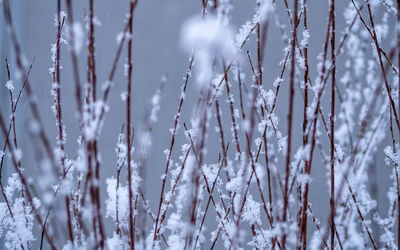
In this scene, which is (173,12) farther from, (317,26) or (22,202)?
(22,202)

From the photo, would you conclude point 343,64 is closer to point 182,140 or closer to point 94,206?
point 182,140

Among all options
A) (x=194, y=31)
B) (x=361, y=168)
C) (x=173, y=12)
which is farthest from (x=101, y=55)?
(x=361, y=168)

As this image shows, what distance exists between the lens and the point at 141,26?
1.33m

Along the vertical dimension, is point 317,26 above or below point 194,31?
above

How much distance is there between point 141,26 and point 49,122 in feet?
1.71

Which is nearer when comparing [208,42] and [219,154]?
[208,42]

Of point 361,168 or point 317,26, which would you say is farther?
point 317,26

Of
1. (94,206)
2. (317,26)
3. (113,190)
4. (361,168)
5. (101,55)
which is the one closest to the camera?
(94,206)

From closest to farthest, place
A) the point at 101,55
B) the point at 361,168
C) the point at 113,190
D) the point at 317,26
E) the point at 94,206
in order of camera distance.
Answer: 1. the point at 94,206
2. the point at 361,168
3. the point at 113,190
4. the point at 317,26
5. the point at 101,55

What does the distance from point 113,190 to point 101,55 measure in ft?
2.58

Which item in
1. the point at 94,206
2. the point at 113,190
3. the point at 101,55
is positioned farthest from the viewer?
the point at 101,55

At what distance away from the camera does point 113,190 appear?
0.70 m

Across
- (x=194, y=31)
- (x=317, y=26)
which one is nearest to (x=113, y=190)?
(x=194, y=31)

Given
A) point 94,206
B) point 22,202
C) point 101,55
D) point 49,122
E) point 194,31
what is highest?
point 101,55
